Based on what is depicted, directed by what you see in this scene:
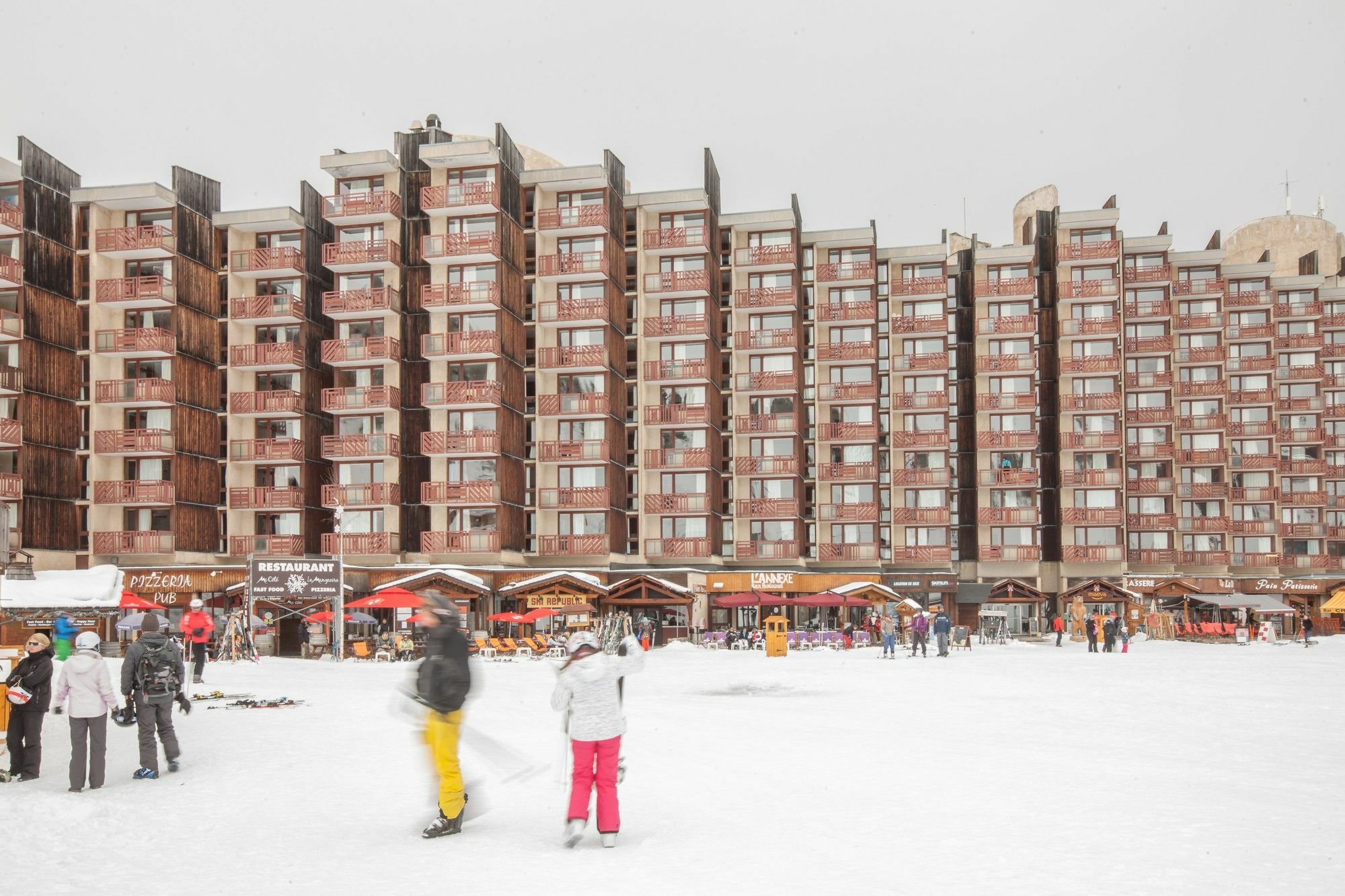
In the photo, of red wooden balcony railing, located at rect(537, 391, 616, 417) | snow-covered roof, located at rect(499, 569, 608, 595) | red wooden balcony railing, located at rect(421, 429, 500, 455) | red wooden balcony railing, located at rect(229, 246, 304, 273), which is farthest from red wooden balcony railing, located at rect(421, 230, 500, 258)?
snow-covered roof, located at rect(499, 569, 608, 595)

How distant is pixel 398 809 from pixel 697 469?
5138 cm

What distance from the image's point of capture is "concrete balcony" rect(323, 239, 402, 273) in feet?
193

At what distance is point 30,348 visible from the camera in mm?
54094

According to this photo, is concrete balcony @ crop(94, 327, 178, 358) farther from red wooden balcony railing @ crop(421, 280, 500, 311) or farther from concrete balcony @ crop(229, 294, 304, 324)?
red wooden balcony railing @ crop(421, 280, 500, 311)

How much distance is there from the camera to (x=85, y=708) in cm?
1297

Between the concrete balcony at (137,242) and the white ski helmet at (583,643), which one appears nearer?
the white ski helmet at (583,643)

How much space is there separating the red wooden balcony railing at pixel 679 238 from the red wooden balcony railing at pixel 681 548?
47.4 ft

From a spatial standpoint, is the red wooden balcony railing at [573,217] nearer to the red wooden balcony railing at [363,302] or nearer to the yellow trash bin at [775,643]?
the red wooden balcony railing at [363,302]

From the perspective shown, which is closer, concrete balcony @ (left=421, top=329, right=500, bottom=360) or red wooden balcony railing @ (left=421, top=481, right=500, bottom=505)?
red wooden balcony railing @ (left=421, top=481, right=500, bottom=505)

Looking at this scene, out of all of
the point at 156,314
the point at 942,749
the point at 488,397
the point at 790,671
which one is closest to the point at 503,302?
the point at 488,397

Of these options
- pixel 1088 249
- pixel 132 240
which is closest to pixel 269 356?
pixel 132 240

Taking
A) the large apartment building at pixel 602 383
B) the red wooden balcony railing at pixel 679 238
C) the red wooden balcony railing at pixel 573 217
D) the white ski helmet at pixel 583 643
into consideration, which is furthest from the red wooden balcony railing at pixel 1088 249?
the white ski helmet at pixel 583 643

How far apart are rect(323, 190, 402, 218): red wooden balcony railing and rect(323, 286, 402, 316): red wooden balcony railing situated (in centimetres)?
344

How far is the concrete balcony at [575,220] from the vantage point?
60219mm
